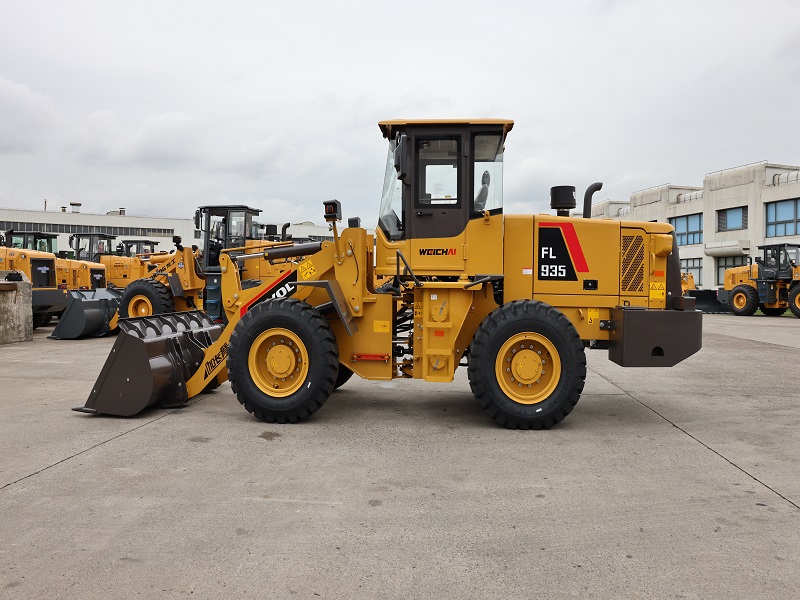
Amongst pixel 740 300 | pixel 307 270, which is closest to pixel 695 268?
pixel 740 300

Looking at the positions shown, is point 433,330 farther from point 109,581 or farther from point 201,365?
point 109,581

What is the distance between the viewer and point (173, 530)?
363 cm

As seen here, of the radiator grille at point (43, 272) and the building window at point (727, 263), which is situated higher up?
the building window at point (727, 263)

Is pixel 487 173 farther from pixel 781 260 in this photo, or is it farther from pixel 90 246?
pixel 781 260

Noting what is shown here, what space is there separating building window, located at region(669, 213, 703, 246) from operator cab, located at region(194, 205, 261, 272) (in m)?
36.5

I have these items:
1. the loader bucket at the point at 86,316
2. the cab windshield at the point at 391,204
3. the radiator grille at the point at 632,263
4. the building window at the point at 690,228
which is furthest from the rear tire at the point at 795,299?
the loader bucket at the point at 86,316

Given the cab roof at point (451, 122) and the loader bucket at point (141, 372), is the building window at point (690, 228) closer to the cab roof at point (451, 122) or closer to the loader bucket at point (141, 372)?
the cab roof at point (451, 122)

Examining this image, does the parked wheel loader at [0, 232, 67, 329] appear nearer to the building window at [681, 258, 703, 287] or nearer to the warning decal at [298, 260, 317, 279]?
the warning decal at [298, 260, 317, 279]

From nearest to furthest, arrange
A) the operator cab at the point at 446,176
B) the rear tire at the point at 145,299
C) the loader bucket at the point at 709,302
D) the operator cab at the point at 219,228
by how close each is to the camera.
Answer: the operator cab at the point at 446,176 < the rear tire at the point at 145,299 < the operator cab at the point at 219,228 < the loader bucket at the point at 709,302

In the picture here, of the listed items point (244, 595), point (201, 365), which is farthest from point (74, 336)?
point (244, 595)

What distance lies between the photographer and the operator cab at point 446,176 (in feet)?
21.0

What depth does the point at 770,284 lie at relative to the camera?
1013 inches

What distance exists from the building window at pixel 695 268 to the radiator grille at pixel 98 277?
121 feet

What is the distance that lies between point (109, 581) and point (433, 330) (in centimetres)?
389
